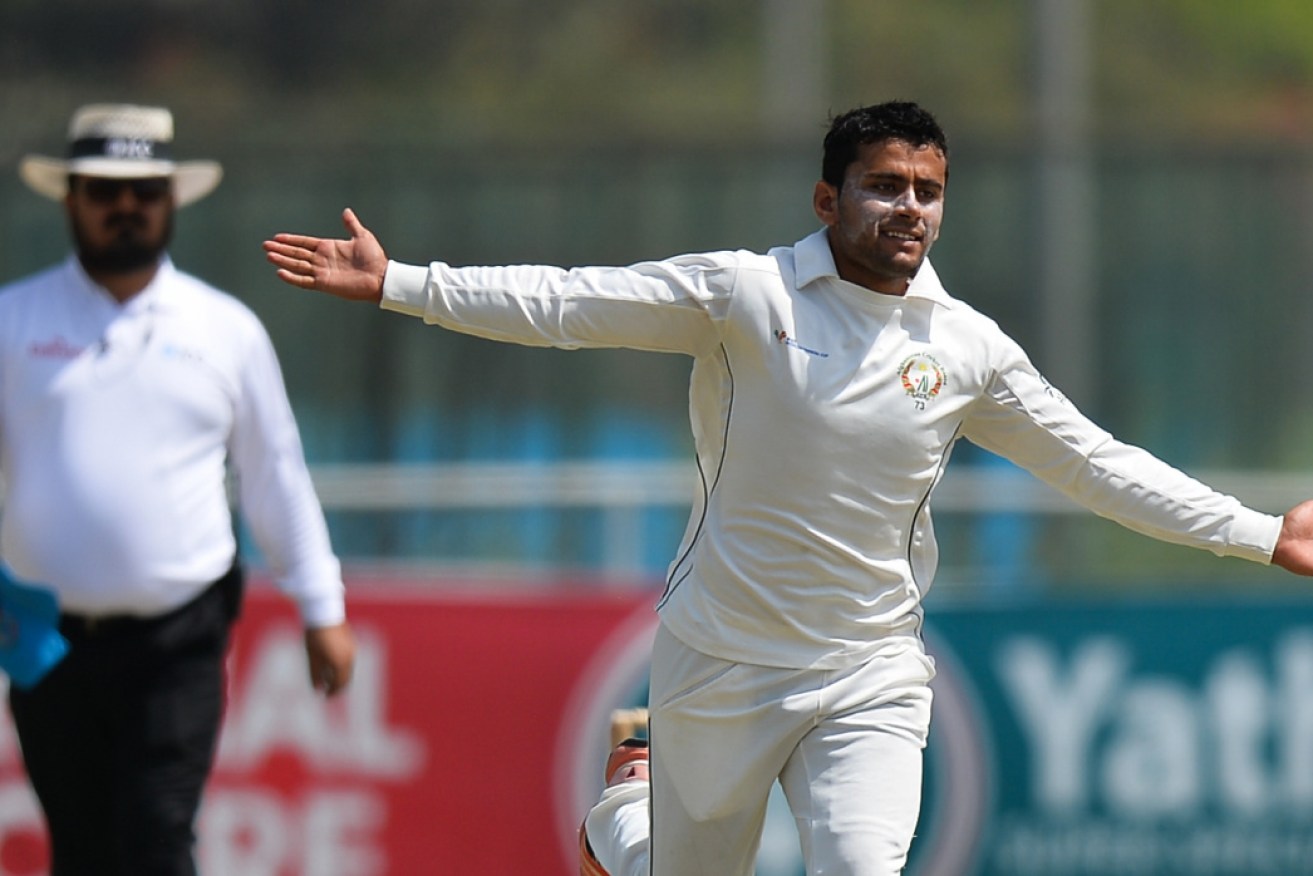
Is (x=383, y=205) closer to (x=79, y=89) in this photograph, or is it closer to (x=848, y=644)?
(x=848, y=644)

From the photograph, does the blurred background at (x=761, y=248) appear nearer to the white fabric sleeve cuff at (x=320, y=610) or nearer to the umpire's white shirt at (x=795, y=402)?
the white fabric sleeve cuff at (x=320, y=610)

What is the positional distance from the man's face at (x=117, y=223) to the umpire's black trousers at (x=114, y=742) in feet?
2.95

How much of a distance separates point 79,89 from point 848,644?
1565cm

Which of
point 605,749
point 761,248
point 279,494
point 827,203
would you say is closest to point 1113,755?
point 605,749

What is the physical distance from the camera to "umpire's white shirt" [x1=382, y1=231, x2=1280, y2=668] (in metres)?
4.68

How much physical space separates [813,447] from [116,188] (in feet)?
7.00

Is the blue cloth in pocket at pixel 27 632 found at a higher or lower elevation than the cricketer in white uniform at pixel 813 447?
lower

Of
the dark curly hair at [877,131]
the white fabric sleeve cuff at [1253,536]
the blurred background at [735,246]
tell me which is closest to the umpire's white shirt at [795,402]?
the dark curly hair at [877,131]

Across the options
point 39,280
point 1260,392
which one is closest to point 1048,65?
point 1260,392

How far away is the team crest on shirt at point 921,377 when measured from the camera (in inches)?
185

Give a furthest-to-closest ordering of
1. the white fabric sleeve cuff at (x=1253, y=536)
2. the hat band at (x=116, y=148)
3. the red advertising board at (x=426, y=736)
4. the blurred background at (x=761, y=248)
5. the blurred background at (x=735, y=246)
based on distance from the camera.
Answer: the blurred background at (x=735, y=246), the blurred background at (x=761, y=248), the red advertising board at (x=426, y=736), the hat band at (x=116, y=148), the white fabric sleeve cuff at (x=1253, y=536)

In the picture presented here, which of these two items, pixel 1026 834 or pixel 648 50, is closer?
pixel 1026 834

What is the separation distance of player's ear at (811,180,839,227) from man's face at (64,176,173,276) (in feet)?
6.12

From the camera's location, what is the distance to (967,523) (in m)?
9.60
